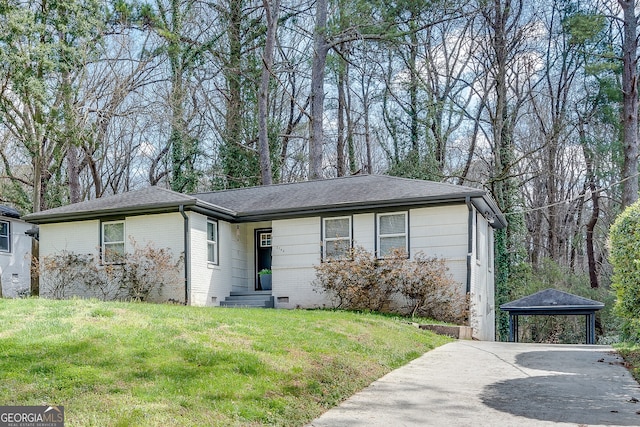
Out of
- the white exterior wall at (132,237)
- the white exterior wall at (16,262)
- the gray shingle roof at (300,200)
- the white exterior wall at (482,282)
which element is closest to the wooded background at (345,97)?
the white exterior wall at (16,262)

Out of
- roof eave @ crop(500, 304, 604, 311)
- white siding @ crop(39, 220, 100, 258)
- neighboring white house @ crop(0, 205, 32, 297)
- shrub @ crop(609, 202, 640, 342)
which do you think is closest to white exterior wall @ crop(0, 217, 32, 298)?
neighboring white house @ crop(0, 205, 32, 297)

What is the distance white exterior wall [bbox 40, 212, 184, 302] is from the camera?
54.2 feet

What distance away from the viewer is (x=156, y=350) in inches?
288

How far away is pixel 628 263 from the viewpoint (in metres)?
8.82

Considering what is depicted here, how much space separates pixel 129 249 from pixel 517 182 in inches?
636

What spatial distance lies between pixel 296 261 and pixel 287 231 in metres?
0.88

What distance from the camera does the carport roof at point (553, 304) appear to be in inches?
679

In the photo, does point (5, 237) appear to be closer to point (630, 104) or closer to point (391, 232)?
point (391, 232)

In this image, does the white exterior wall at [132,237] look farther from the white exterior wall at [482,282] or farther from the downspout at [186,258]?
the white exterior wall at [482,282]

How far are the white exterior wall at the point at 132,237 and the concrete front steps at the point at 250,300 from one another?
1.67 metres

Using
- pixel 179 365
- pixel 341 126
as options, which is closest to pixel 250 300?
pixel 179 365

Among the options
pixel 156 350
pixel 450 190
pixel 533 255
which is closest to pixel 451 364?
pixel 156 350

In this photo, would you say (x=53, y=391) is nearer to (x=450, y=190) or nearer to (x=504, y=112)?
(x=450, y=190)

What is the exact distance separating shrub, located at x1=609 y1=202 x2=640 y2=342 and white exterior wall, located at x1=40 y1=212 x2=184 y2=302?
10635 millimetres
